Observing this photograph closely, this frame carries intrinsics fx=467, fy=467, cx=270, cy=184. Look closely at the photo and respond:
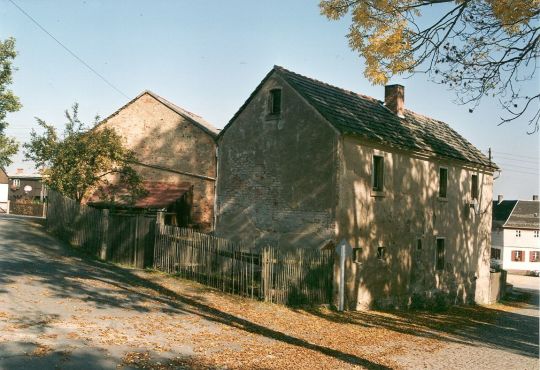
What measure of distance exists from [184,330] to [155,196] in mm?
16730

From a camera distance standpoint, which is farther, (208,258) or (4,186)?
(4,186)

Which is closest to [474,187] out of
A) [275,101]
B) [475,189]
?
[475,189]

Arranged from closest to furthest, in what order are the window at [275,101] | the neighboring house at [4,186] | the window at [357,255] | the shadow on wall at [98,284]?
the shadow on wall at [98,284]
the window at [357,255]
the window at [275,101]
the neighboring house at [4,186]

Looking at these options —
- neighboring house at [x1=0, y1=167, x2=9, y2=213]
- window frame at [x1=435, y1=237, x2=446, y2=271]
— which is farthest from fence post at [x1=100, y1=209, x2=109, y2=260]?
neighboring house at [x1=0, y1=167, x2=9, y2=213]

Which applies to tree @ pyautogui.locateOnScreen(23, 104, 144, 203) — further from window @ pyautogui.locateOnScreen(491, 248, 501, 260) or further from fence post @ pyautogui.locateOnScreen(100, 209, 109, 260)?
window @ pyautogui.locateOnScreen(491, 248, 501, 260)

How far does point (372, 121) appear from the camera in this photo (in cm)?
2050

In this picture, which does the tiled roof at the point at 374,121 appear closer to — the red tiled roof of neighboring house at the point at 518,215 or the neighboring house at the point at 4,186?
the red tiled roof of neighboring house at the point at 518,215

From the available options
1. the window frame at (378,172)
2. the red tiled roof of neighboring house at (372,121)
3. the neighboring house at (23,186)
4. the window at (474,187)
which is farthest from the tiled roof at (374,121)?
the neighboring house at (23,186)

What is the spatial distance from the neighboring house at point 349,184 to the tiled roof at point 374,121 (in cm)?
8

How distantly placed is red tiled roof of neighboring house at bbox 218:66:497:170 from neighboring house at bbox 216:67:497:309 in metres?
0.08

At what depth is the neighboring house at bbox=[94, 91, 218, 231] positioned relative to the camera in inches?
1080

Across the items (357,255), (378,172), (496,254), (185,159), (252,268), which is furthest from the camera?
(496,254)

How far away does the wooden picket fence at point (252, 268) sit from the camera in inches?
608

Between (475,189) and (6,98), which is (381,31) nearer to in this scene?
(475,189)
